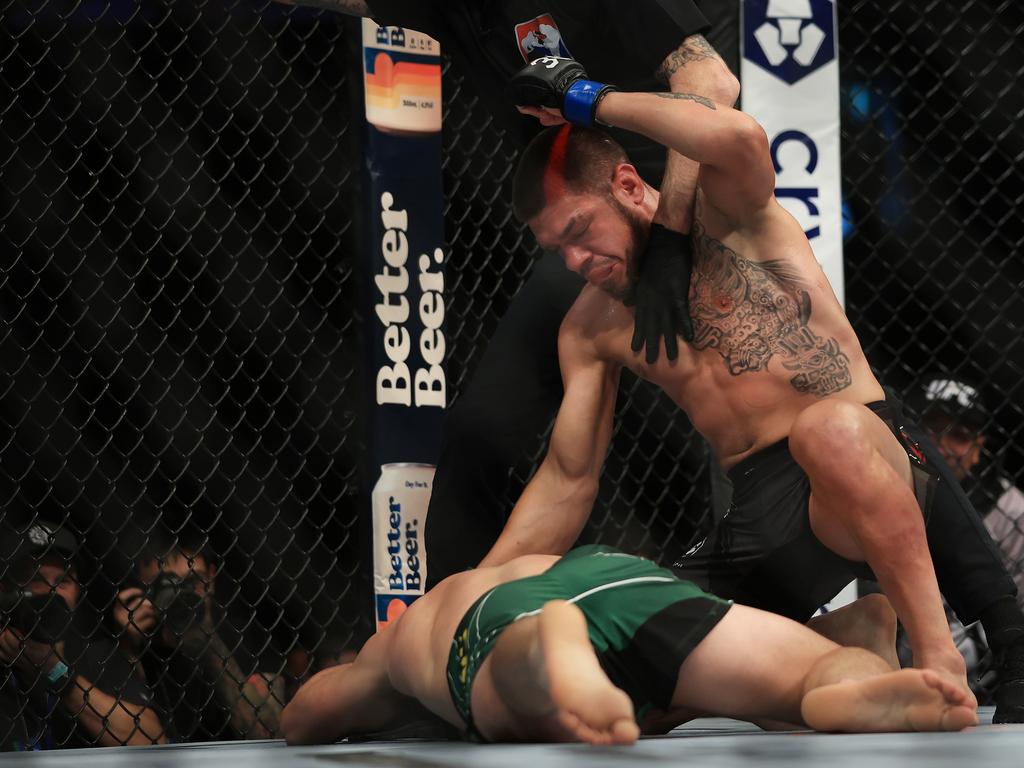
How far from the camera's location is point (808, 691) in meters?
1.14

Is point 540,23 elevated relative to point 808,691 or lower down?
elevated

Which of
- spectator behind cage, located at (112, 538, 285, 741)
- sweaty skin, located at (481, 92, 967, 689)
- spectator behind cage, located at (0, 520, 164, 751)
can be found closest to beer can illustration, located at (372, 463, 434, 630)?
spectator behind cage, located at (112, 538, 285, 741)

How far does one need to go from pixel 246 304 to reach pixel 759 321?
74.8 inches

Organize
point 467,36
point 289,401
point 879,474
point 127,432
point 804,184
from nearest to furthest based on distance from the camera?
point 879,474
point 467,36
point 804,184
point 127,432
point 289,401

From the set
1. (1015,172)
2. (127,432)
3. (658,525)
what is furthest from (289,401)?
(1015,172)

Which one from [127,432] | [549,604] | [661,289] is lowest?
[127,432]

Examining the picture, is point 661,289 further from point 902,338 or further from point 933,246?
point 933,246

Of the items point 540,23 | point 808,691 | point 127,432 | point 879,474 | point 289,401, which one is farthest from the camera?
point 289,401

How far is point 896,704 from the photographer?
43.1 inches

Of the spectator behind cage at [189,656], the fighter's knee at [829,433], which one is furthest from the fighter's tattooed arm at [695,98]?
the spectator behind cage at [189,656]

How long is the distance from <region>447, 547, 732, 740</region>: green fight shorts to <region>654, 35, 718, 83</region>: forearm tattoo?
0.81 metres

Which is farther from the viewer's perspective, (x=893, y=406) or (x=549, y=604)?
(x=893, y=406)

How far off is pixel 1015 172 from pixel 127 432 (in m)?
2.35

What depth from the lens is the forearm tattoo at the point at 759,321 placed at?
154cm
